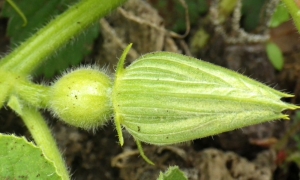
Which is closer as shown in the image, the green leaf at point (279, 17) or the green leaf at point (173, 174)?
the green leaf at point (173, 174)

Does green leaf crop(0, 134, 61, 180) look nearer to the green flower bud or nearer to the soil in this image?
the green flower bud

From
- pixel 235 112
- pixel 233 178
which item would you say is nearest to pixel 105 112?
pixel 235 112

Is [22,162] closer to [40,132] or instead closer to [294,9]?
[40,132]

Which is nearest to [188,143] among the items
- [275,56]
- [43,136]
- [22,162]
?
[275,56]

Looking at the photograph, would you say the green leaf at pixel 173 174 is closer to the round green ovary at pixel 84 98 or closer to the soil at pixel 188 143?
the round green ovary at pixel 84 98

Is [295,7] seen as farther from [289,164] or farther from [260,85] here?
[289,164]

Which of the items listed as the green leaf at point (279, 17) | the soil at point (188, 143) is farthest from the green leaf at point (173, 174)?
the green leaf at point (279, 17)

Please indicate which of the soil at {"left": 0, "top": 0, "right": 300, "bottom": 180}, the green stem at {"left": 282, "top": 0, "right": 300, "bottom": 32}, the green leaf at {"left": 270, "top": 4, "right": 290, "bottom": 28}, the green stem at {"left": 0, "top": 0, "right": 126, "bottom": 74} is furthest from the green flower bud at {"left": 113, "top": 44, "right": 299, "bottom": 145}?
the green leaf at {"left": 270, "top": 4, "right": 290, "bottom": 28}
